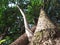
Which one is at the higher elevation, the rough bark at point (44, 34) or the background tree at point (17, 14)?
the rough bark at point (44, 34)

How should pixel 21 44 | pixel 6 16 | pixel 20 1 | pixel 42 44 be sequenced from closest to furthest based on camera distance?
pixel 42 44 → pixel 21 44 → pixel 6 16 → pixel 20 1

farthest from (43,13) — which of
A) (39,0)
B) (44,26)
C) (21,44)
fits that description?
(39,0)

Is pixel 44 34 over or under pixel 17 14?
over

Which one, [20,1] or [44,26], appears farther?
[20,1]

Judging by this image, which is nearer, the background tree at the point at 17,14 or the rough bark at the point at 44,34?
the rough bark at the point at 44,34

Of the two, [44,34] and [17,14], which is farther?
[17,14]

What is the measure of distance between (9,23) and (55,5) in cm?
138

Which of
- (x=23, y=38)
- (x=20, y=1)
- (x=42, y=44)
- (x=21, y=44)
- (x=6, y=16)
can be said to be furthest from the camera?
(x=20, y=1)

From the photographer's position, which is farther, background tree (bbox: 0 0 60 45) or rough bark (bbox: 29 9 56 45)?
background tree (bbox: 0 0 60 45)

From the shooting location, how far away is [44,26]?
3.16 meters

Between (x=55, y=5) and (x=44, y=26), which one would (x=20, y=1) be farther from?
(x=44, y=26)

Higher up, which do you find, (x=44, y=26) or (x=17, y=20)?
(x=44, y=26)

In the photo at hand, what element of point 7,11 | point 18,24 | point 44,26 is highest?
point 44,26

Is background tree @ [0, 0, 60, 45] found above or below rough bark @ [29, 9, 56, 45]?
below
